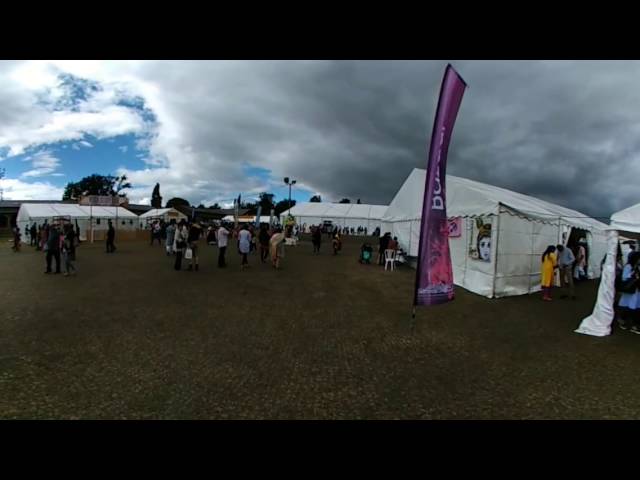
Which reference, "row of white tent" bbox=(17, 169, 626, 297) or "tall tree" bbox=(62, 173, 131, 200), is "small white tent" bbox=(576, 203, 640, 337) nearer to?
"row of white tent" bbox=(17, 169, 626, 297)

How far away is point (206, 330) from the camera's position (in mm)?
5355

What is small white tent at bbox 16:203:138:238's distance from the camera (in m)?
25.8

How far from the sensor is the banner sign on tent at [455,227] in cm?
1074

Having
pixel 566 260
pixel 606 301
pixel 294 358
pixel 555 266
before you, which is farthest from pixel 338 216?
pixel 294 358

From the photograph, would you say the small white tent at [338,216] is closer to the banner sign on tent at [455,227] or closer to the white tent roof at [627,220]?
the banner sign on tent at [455,227]

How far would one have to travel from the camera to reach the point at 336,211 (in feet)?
157

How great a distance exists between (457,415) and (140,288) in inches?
313

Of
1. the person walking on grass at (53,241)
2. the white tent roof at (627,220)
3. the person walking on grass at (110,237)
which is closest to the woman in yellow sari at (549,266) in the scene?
the white tent roof at (627,220)

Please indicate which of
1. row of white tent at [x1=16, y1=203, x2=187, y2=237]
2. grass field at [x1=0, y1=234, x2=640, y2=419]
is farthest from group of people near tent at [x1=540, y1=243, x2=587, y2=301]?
row of white tent at [x1=16, y1=203, x2=187, y2=237]

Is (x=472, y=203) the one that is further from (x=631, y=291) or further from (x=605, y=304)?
(x=605, y=304)

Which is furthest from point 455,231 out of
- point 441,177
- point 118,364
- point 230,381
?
point 118,364

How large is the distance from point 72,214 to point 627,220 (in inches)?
1344

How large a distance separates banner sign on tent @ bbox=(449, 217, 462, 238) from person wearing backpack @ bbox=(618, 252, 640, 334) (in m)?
4.67
